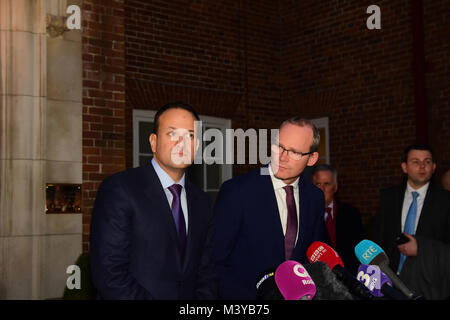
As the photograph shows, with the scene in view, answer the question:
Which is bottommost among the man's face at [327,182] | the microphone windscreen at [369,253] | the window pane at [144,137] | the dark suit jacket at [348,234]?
the dark suit jacket at [348,234]

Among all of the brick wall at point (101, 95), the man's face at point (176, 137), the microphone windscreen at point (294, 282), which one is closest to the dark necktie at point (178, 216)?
the man's face at point (176, 137)

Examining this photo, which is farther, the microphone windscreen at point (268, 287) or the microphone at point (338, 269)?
the microphone windscreen at point (268, 287)

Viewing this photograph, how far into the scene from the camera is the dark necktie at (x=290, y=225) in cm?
312

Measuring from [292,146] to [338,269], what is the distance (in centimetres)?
84

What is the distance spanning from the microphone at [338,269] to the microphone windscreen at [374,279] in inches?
4.1

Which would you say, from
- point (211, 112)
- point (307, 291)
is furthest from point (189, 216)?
point (211, 112)

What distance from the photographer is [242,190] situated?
123 inches

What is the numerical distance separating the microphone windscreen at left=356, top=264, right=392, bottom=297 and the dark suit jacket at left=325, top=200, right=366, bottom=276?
134 inches

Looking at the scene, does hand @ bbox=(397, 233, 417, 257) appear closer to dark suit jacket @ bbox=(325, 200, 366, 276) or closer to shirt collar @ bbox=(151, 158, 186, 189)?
shirt collar @ bbox=(151, 158, 186, 189)

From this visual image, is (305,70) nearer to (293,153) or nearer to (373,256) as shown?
(293,153)

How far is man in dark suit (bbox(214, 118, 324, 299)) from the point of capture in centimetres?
304

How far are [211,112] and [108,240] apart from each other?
7516 mm

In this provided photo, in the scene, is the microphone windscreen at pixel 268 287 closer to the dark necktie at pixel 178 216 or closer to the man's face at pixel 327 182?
the dark necktie at pixel 178 216

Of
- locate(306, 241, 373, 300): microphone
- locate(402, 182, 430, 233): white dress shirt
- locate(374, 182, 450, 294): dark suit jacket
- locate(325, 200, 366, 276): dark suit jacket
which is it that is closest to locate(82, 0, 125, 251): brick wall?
locate(325, 200, 366, 276): dark suit jacket
